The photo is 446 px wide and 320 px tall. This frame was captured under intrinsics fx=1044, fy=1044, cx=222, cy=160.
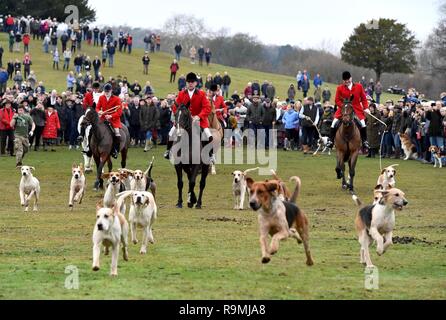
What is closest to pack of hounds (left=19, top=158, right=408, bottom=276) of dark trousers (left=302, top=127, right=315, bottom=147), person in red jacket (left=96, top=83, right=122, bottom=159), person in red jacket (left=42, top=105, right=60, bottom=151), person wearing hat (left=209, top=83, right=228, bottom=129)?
person in red jacket (left=96, top=83, right=122, bottom=159)

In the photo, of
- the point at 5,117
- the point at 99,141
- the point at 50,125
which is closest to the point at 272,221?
the point at 99,141

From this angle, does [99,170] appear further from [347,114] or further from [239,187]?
[347,114]

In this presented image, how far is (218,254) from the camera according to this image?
14195mm

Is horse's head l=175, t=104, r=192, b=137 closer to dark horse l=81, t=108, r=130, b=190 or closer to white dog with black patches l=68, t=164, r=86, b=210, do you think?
Answer: white dog with black patches l=68, t=164, r=86, b=210

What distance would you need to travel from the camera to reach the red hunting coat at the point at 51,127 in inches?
1522

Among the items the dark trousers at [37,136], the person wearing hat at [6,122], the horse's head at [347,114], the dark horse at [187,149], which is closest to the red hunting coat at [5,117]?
the person wearing hat at [6,122]

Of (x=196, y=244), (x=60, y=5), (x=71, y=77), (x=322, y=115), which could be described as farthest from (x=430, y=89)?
(x=196, y=244)

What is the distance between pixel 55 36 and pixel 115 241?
59959 millimetres

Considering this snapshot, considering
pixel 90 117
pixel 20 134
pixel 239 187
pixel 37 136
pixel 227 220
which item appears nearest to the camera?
pixel 227 220

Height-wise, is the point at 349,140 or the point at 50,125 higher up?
the point at 349,140

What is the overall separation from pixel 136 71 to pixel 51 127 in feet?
113

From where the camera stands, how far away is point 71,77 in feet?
186

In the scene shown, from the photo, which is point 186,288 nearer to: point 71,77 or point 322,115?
point 322,115

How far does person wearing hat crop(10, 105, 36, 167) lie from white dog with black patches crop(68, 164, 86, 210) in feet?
35.0
